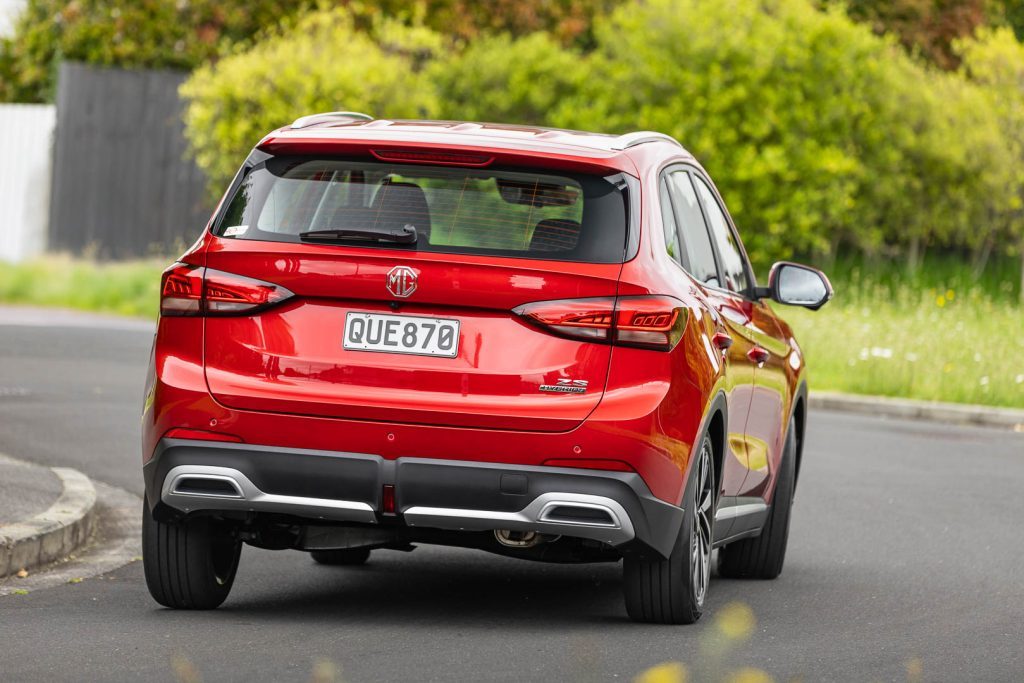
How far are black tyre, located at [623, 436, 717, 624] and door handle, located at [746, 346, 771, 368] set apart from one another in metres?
0.69

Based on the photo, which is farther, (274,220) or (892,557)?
(892,557)

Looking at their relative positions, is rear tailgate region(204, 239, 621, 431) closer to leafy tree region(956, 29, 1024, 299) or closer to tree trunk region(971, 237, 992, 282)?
leafy tree region(956, 29, 1024, 299)

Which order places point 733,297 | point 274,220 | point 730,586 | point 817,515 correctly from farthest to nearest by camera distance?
point 817,515 → point 730,586 → point 733,297 → point 274,220

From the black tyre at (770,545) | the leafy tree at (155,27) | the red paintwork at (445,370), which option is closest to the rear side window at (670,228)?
the red paintwork at (445,370)

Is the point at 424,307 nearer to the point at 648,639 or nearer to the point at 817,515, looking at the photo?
the point at 648,639

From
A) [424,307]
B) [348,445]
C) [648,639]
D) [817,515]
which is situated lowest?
[817,515]

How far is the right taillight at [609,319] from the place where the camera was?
Result: 6.18 metres

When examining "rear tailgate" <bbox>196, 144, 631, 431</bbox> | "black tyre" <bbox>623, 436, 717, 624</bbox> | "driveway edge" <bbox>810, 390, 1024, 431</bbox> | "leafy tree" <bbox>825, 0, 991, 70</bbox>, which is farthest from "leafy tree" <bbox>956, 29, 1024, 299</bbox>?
"rear tailgate" <bbox>196, 144, 631, 431</bbox>

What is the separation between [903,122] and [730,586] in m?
26.5

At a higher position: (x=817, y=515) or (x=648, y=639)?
(x=648, y=639)

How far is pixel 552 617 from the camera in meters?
7.14

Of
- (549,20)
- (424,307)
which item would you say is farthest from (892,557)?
(549,20)

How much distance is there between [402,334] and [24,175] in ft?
103

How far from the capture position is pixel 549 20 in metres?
42.0
